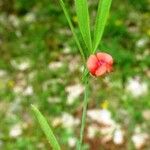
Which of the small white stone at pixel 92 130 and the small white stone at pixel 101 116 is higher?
the small white stone at pixel 101 116

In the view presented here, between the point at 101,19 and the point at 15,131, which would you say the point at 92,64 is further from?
the point at 15,131

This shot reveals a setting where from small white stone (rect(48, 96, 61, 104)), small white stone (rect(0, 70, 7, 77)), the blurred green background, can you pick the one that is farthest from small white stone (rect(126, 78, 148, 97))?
small white stone (rect(0, 70, 7, 77))

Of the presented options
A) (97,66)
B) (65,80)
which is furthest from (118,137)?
(97,66)

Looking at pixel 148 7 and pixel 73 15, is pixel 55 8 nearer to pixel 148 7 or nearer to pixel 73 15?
pixel 73 15

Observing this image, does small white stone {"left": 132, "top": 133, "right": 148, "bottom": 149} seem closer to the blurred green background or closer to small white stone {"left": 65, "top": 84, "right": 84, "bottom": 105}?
the blurred green background

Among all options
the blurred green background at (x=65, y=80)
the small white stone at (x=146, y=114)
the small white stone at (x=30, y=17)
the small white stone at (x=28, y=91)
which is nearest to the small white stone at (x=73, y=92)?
the blurred green background at (x=65, y=80)

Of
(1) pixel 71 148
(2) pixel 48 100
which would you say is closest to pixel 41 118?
(1) pixel 71 148

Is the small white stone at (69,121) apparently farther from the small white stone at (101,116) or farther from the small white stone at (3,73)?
the small white stone at (3,73)
